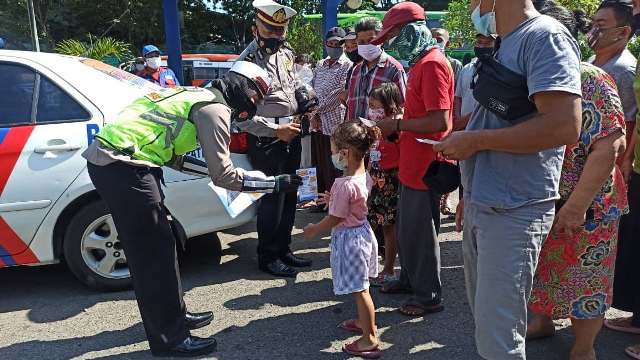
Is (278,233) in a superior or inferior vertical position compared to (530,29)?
inferior

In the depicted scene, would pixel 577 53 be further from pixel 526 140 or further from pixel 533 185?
pixel 533 185

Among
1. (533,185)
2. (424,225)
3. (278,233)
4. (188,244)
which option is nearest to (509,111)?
(533,185)

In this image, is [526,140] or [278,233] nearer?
[526,140]

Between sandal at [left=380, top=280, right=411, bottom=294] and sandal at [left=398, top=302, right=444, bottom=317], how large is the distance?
30 cm

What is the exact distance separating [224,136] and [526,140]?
1542 millimetres

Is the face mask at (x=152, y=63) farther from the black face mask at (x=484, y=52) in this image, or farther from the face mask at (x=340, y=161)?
the black face mask at (x=484, y=52)

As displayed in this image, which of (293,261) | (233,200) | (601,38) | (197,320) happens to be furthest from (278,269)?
(601,38)

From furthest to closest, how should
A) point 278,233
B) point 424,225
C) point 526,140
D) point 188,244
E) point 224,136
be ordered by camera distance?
1. point 188,244
2. point 278,233
3. point 424,225
4. point 224,136
5. point 526,140

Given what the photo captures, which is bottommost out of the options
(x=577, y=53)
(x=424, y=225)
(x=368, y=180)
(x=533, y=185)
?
(x=424, y=225)

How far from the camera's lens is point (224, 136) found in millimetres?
2717

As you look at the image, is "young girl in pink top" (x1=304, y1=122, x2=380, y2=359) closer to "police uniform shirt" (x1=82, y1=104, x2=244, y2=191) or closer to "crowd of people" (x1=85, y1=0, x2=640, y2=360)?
"crowd of people" (x1=85, y1=0, x2=640, y2=360)

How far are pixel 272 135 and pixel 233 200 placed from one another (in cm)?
56

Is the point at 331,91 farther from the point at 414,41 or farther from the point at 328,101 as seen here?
the point at 414,41

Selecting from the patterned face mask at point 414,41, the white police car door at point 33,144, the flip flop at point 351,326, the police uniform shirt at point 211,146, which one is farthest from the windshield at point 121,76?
the flip flop at point 351,326
